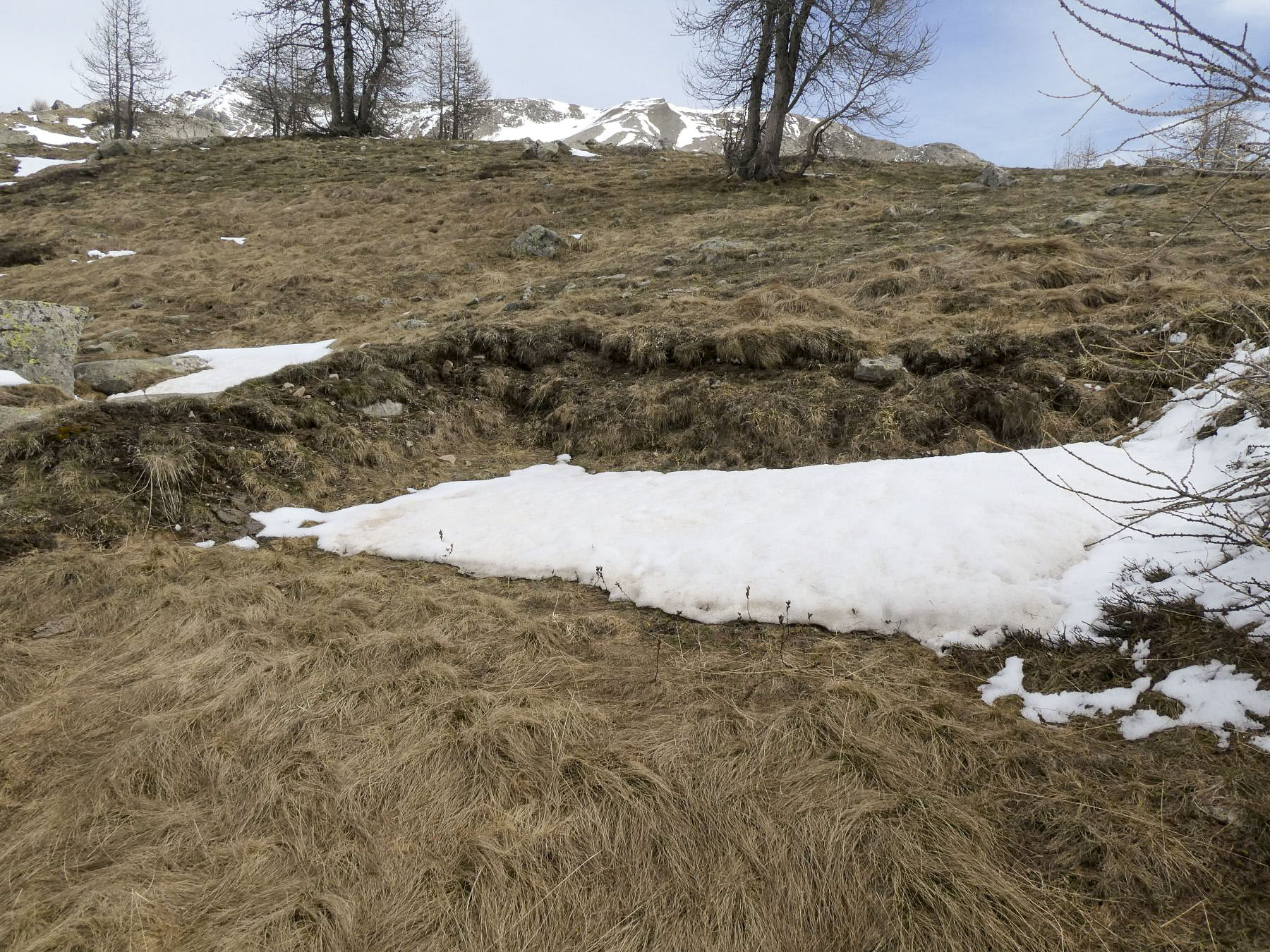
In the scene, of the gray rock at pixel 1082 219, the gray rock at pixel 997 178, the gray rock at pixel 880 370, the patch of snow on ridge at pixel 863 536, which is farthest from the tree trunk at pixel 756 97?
the patch of snow on ridge at pixel 863 536

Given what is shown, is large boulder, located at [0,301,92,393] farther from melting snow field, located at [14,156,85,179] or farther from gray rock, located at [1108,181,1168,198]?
melting snow field, located at [14,156,85,179]

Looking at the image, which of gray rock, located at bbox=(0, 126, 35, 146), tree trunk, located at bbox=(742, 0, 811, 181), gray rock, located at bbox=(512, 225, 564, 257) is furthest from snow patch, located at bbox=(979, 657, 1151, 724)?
gray rock, located at bbox=(0, 126, 35, 146)

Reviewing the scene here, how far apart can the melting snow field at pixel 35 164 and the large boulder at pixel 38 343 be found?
19927mm

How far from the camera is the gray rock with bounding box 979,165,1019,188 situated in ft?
46.6

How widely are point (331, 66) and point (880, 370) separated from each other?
86.8 feet

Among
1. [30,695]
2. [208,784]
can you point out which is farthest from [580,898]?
[30,695]

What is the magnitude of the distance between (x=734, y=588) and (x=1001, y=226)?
9.79 m

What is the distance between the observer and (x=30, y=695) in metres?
3.03

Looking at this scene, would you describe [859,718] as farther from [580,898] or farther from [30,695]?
[30,695]

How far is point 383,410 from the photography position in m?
6.87

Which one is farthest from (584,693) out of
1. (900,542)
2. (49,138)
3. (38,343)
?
(49,138)

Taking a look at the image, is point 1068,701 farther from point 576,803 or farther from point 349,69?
point 349,69

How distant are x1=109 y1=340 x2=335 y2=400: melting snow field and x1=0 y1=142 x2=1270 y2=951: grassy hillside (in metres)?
0.63

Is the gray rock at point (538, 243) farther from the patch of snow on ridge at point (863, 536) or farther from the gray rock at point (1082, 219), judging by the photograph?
the gray rock at point (1082, 219)
